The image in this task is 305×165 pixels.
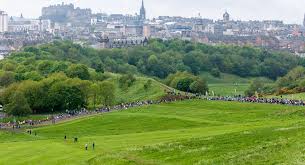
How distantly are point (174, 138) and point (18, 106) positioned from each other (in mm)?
36460

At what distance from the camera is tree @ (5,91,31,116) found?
8588 centimetres

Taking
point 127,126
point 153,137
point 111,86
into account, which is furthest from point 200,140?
point 111,86

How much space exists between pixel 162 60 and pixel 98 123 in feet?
378

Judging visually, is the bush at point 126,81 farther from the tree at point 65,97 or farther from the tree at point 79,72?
the tree at point 65,97

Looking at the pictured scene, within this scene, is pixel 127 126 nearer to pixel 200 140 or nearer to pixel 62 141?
pixel 62 141

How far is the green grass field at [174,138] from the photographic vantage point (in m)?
42.8

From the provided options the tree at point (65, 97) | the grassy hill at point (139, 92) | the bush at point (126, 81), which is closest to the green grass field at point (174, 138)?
the tree at point (65, 97)

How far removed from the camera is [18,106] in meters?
86.0

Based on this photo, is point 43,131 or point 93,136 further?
point 43,131

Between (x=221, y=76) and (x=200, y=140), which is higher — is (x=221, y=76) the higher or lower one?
the lower one

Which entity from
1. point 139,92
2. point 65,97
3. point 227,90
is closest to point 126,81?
point 139,92

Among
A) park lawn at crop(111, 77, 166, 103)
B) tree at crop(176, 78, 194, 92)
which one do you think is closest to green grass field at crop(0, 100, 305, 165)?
park lawn at crop(111, 77, 166, 103)

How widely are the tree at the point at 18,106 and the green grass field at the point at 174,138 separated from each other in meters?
12.3

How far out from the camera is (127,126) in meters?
71.3
